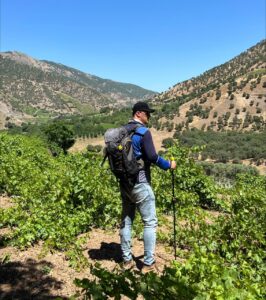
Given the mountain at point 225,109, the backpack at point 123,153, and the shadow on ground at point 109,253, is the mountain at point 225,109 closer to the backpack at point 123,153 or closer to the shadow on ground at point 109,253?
the shadow on ground at point 109,253

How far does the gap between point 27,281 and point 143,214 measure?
5.74 feet

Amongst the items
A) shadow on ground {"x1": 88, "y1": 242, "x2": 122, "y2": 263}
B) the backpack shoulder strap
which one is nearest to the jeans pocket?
the backpack shoulder strap

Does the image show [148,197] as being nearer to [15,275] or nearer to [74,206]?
[15,275]

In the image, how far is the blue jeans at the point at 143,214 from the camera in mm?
4887

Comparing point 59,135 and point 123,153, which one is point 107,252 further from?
point 59,135

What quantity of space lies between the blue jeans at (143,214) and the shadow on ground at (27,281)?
1060mm

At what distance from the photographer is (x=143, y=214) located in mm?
4945

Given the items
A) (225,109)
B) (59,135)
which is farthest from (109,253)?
(225,109)

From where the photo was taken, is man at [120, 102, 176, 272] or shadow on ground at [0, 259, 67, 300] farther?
man at [120, 102, 176, 272]

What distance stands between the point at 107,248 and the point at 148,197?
188 centimetres

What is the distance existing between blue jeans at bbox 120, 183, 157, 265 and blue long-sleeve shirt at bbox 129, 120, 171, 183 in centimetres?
16

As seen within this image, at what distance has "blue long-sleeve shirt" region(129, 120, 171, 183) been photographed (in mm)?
4758

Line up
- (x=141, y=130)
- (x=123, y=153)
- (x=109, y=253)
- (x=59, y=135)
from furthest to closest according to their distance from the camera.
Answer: (x=59, y=135), (x=109, y=253), (x=141, y=130), (x=123, y=153)

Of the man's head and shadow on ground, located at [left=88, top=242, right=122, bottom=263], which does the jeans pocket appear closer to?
the man's head
